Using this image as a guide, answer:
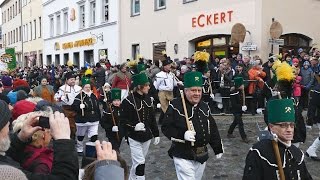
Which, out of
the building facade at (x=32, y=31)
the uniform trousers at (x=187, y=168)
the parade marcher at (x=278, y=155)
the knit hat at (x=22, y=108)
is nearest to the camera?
the parade marcher at (x=278, y=155)

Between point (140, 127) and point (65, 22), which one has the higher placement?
point (65, 22)

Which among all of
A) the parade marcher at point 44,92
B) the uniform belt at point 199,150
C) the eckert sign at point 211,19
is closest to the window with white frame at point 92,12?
the eckert sign at point 211,19

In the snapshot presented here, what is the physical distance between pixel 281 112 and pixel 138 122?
12.0 feet

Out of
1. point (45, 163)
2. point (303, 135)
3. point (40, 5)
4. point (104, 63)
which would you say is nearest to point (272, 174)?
point (45, 163)

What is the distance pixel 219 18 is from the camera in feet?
58.2

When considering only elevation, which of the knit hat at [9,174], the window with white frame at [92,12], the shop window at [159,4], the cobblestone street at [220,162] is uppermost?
the window with white frame at [92,12]

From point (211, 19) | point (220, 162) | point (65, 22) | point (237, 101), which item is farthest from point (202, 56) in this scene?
point (65, 22)

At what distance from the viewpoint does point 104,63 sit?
20.3 metres

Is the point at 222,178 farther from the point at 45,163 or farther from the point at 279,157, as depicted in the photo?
the point at 45,163

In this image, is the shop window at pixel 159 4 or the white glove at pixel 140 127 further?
the shop window at pixel 159 4

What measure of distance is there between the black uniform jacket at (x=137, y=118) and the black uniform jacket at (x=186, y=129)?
139 centimetres

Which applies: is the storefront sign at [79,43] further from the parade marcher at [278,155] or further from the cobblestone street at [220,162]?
the parade marcher at [278,155]

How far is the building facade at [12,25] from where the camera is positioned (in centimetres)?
5225

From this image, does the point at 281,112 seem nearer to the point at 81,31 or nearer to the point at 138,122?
the point at 138,122
